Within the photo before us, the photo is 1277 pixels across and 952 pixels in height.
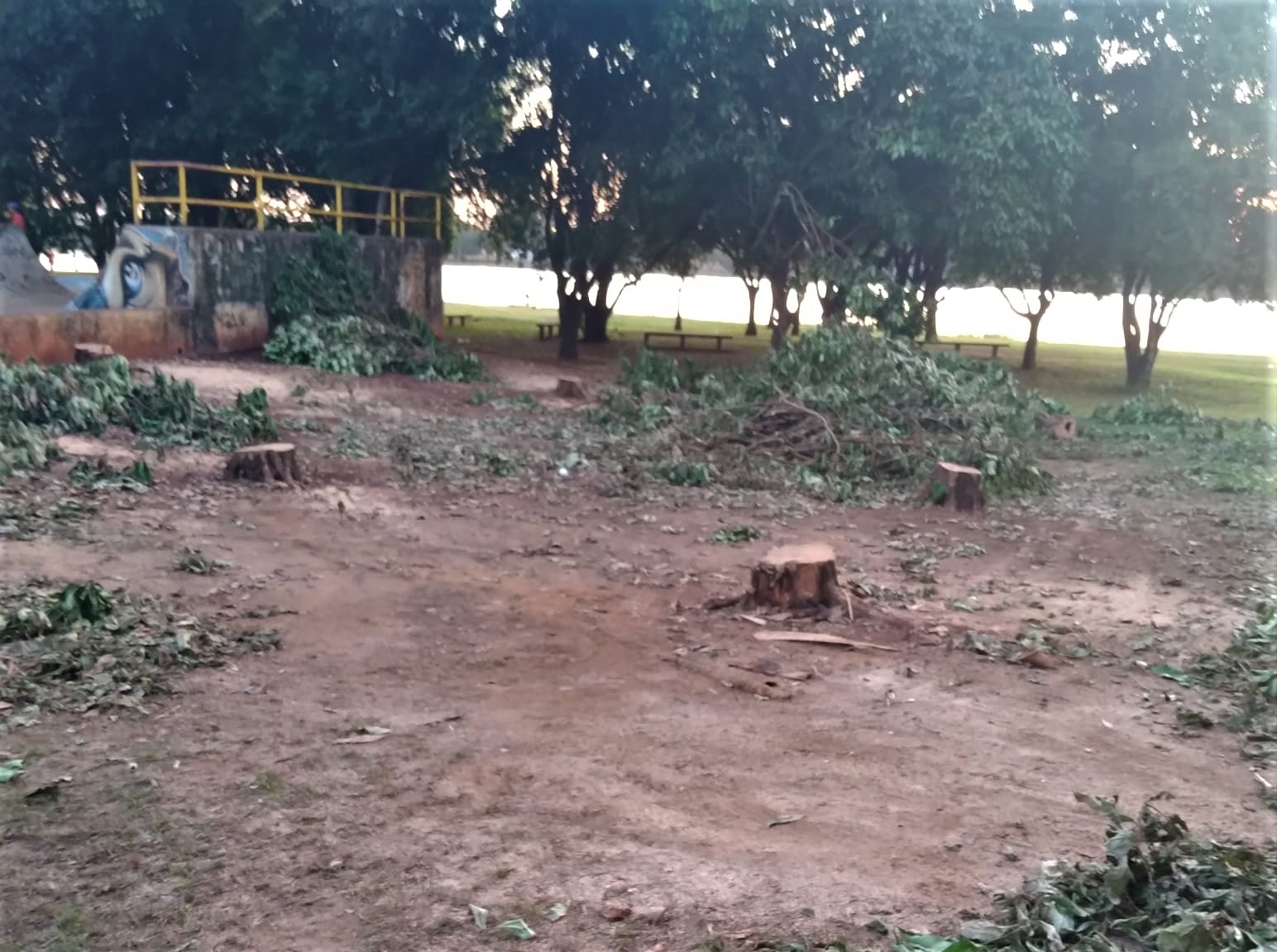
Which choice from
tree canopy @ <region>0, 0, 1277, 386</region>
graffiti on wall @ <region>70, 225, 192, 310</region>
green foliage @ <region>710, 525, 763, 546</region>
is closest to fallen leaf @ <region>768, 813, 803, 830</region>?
green foliage @ <region>710, 525, 763, 546</region>

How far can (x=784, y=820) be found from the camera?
14.2 ft

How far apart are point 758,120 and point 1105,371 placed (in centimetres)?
1203

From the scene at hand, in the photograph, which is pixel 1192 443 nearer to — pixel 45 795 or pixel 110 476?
pixel 110 476

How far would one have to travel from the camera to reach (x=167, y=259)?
16.5 metres

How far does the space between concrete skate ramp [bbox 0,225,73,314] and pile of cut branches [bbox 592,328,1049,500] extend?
40.8ft

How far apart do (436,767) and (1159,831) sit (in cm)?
266

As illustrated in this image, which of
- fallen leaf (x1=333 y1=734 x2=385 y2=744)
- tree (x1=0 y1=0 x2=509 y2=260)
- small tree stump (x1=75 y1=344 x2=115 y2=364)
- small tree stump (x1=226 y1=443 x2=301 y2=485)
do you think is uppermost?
tree (x1=0 y1=0 x2=509 y2=260)

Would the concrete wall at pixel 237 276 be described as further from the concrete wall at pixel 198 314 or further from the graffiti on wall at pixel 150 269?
the graffiti on wall at pixel 150 269

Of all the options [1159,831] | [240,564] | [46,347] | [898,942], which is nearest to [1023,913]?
[898,942]

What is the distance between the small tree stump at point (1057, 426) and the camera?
49.9 ft

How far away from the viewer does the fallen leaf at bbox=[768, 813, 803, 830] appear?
14.1 ft

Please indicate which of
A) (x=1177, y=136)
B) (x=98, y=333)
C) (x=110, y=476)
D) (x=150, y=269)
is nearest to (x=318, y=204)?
(x=150, y=269)

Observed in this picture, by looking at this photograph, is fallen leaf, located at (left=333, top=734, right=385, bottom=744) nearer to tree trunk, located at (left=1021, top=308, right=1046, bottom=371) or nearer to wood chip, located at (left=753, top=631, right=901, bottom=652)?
wood chip, located at (left=753, top=631, right=901, bottom=652)

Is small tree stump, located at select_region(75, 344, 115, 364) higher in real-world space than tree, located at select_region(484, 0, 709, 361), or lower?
lower
